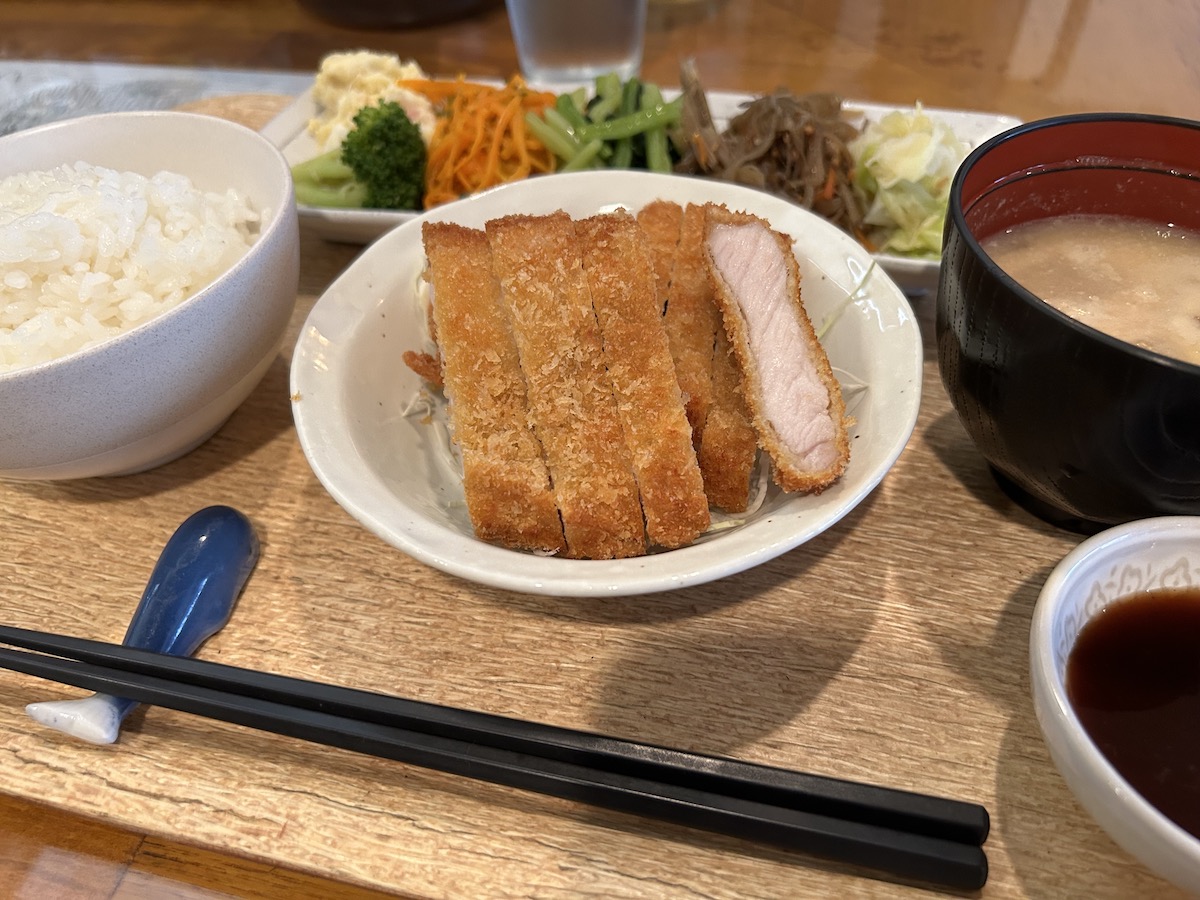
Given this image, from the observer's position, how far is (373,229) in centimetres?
238

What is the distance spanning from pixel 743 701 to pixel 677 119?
207cm

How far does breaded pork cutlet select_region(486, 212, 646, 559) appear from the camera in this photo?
55.9 inches

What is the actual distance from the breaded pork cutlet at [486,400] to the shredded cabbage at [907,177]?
142cm

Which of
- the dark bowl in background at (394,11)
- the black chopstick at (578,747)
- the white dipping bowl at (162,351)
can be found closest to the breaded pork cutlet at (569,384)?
the black chopstick at (578,747)

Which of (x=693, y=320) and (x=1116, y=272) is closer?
(x=1116, y=272)

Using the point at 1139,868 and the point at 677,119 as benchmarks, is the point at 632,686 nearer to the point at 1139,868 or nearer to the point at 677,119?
the point at 1139,868

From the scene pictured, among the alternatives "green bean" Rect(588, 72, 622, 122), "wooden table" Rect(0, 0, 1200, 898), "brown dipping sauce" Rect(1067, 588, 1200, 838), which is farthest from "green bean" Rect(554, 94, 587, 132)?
"brown dipping sauce" Rect(1067, 588, 1200, 838)

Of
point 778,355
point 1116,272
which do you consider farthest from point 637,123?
point 1116,272

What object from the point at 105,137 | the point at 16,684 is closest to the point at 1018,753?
the point at 16,684

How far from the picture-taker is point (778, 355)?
1.51 m

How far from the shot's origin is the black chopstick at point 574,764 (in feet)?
3.51

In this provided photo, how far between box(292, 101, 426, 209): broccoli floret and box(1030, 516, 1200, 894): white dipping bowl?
2217 millimetres

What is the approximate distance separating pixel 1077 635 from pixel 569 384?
3.17 ft

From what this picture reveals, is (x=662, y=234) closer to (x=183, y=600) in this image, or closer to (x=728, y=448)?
(x=728, y=448)
